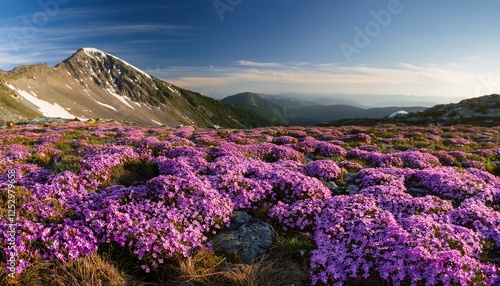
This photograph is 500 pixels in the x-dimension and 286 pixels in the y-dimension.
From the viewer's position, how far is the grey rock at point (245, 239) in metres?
6.21

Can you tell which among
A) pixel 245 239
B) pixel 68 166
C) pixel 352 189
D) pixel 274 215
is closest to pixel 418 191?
pixel 352 189

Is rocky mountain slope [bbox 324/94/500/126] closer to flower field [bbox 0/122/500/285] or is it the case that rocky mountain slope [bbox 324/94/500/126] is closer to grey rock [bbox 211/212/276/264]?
flower field [bbox 0/122/500/285]

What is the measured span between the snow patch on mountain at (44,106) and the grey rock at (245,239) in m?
158

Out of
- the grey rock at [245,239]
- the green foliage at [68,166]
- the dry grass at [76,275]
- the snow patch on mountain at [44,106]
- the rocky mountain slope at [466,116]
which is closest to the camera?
the dry grass at [76,275]

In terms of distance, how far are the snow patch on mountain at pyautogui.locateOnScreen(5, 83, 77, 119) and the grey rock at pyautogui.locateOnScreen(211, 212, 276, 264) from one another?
158 m

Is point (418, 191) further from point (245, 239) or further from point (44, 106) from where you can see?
point (44, 106)

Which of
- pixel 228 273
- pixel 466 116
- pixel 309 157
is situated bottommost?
pixel 228 273

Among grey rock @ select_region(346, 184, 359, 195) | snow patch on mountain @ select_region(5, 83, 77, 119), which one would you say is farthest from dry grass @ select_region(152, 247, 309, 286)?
snow patch on mountain @ select_region(5, 83, 77, 119)

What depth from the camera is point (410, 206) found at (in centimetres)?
766

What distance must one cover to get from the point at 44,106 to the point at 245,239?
17326cm

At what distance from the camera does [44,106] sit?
5684 inches

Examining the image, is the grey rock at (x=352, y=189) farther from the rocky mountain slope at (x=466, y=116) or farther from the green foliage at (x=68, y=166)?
the rocky mountain slope at (x=466, y=116)

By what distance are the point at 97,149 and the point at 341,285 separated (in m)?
12.2

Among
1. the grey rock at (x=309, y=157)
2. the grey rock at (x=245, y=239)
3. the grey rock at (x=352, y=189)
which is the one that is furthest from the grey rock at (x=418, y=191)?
the grey rock at (x=309, y=157)
